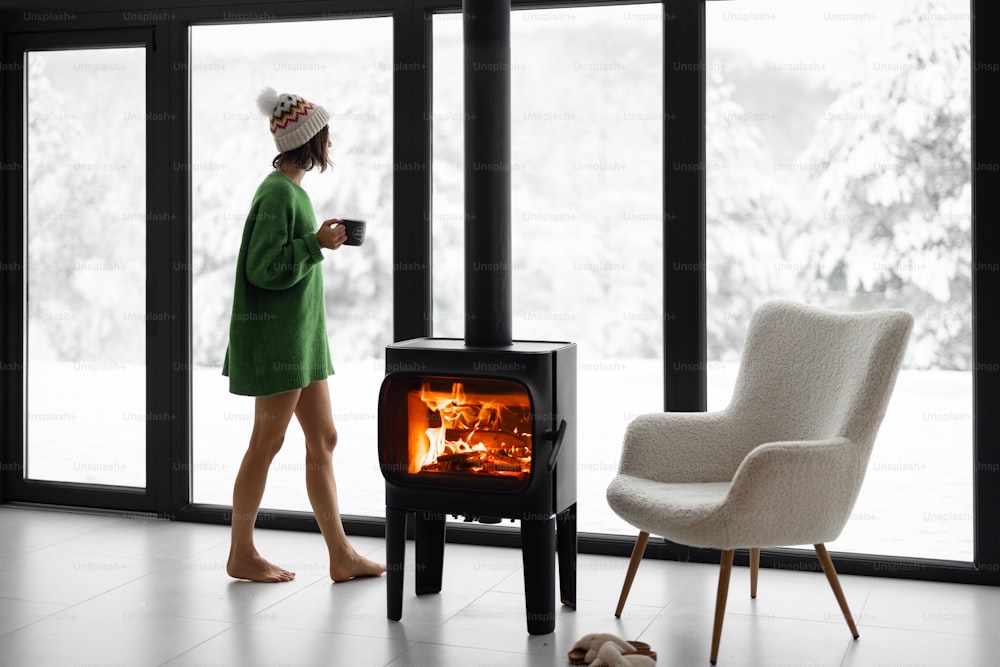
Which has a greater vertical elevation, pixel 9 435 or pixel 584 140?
pixel 584 140

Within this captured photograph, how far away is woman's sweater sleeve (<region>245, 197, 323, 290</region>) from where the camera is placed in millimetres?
3412

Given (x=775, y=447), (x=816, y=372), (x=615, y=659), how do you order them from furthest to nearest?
(x=816, y=372) → (x=775, y=447) → (x=615, y=659)

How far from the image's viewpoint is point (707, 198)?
3846 mm

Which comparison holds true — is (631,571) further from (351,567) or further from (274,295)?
(274,295)

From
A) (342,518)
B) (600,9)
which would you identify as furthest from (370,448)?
(600,9)

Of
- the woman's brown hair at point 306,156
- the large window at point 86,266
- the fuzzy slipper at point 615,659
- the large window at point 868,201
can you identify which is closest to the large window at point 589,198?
the large window at point 868,201

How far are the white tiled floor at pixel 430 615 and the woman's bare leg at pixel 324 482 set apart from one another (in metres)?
0.06

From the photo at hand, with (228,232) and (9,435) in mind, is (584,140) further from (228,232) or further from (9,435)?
(9,435)

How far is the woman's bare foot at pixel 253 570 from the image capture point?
3594 mm

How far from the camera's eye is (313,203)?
14.0 feet

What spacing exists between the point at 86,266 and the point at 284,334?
156 centimetres

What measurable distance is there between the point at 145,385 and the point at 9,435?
2.44 ft

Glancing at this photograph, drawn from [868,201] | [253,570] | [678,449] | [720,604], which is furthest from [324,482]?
[868,201]

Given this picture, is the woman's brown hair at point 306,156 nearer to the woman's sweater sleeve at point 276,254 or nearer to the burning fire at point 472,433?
the woman's sweater sleeve at point 276,254
